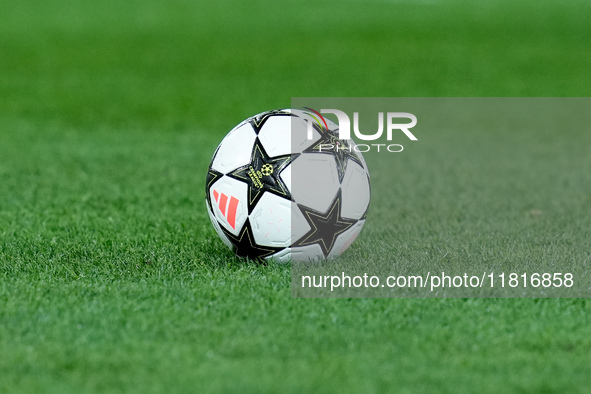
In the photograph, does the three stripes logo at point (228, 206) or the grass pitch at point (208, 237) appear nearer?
the grass pitch at point (208, 237)

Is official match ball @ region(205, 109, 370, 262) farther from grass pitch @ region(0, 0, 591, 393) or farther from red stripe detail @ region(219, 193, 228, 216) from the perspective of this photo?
grass pitch @ region(0, 0, 591, 393)

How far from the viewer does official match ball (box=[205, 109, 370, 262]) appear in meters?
4.46

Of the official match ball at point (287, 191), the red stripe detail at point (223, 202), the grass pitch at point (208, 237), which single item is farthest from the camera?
the red stripe detail at point (223, 202)

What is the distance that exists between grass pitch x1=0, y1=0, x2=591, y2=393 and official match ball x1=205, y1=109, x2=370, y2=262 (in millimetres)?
211

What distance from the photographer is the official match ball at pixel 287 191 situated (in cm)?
446

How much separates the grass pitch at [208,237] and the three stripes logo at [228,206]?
0.32m

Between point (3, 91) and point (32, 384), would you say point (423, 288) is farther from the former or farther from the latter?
point (3, 91)

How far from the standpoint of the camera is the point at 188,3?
22859 millimetres

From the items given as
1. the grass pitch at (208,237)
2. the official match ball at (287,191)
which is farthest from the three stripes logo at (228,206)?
the grass pitch at (208,237)

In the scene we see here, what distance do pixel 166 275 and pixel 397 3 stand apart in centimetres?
2072

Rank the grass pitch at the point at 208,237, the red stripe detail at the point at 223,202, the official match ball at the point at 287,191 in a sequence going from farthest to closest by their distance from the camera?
the red stripe detail at the point at 223,202, the official match ball at the point at 287,191, the grass pitch at the point at 208,237

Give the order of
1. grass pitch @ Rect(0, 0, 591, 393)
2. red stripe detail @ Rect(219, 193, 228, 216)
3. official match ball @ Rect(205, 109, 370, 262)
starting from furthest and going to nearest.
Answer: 1. red stripe detail @ Rect(219, 193, 228, 216)
2. official match ball @ Rect(205, 109, 370, 262)
3. grass pitch @ Rect(0, 0, 591, 393)

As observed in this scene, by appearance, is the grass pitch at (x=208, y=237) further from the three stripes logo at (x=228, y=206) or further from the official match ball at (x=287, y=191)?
the three stripes logo at (x=228, y=206)

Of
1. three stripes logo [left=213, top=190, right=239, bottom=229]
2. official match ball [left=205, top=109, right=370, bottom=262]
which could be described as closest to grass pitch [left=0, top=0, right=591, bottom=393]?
official match ball [left=205, top=109, right=370, bottom=262]
